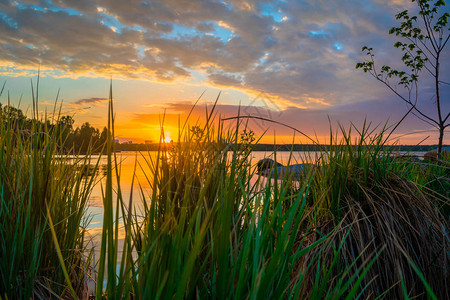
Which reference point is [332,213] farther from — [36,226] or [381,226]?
[36,226]

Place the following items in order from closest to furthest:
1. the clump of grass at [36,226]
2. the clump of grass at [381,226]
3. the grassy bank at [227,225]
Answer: the grassy bank at [227,225]
the clump of grass at [36,226]
the clump of grass at [381,226]

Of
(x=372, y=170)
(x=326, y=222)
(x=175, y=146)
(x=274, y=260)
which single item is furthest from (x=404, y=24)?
(x=274, y=260)

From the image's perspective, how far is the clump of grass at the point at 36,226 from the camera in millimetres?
1115

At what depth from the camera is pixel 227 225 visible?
780 millimetres

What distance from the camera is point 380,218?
1.77 metres

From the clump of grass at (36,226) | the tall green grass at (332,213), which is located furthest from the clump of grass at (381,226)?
the clump of grass at (36,226)

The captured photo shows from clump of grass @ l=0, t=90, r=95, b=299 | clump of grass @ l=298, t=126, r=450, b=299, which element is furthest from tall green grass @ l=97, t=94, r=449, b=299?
clump of grass @ l=0, t=90, r=95, b=299

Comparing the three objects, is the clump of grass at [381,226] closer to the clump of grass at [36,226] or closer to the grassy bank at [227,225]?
the grassy bank at [227,225]

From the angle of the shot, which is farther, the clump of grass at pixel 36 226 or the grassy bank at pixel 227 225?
the clump of grass at pixel 36 226

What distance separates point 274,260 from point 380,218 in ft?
4.31

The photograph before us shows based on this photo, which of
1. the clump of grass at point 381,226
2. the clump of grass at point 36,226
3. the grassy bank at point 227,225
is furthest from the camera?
the clump of grass at point 381,226

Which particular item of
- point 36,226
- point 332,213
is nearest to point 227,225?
point 36,226

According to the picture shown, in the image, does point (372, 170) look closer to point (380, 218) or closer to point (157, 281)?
point (380, 218)

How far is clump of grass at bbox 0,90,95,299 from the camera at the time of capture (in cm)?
112
